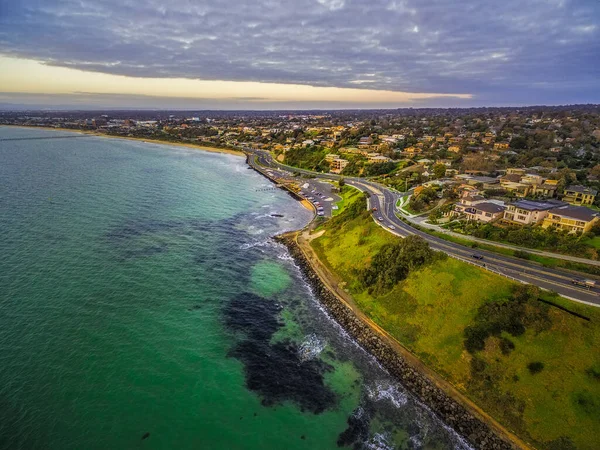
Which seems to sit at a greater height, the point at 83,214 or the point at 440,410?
the point at 83,214

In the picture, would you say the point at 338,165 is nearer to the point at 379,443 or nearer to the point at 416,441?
the point at 416,441

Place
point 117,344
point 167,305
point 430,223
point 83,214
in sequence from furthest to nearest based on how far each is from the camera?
point 83,214 < point 430,223 < point 167,305 < point 117,344

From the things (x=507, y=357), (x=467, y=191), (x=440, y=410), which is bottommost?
(x=440, y=410)

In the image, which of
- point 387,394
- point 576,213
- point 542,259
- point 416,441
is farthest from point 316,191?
point 416,441

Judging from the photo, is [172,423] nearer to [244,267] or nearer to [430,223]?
[244,267]

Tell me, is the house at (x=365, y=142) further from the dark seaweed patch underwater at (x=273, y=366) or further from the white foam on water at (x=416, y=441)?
the white foam on water at (x=416, y=441)

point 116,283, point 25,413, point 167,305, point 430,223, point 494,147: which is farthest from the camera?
point 494,147

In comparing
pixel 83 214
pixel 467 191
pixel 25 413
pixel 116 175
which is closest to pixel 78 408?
pixel 25 413
